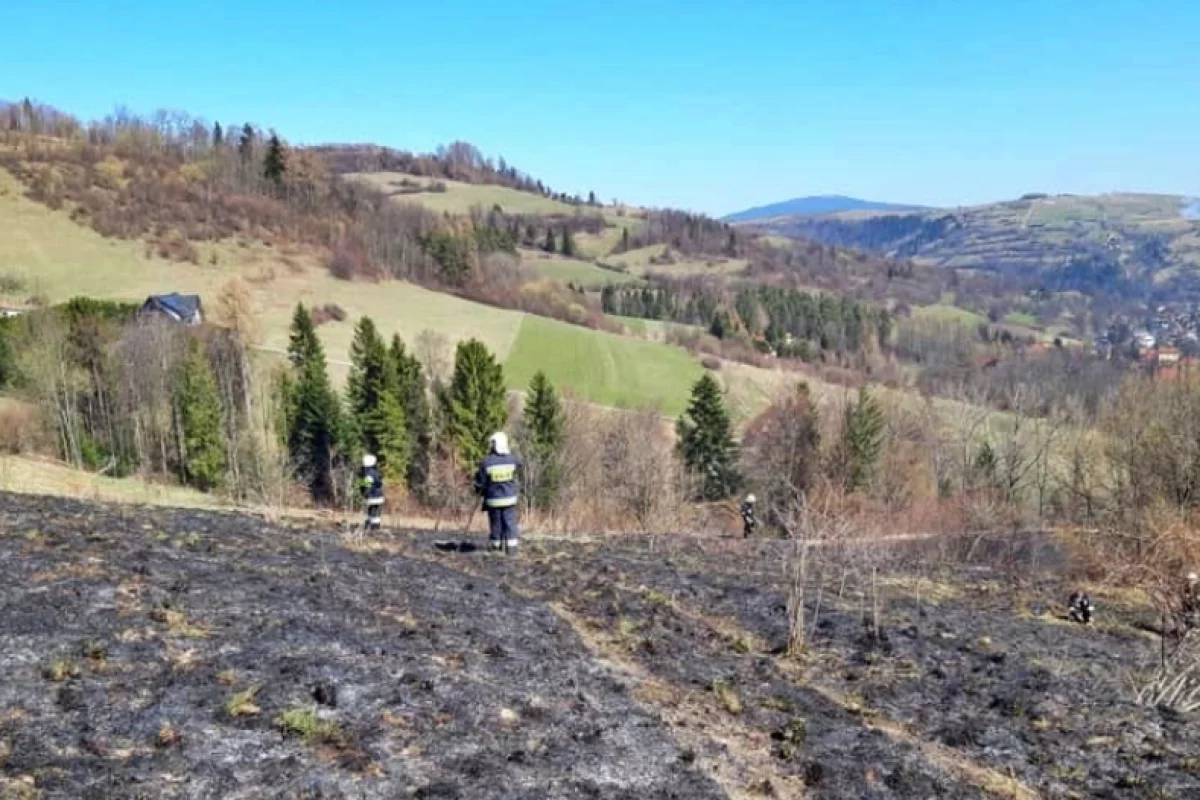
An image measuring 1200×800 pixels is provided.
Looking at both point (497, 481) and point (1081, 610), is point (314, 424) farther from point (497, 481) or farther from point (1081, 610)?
point (1081, 610)

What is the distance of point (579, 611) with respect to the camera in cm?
1147

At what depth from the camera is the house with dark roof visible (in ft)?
224

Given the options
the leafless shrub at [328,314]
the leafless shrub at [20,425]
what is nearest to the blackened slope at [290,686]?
the leafless shrub at [20,425]

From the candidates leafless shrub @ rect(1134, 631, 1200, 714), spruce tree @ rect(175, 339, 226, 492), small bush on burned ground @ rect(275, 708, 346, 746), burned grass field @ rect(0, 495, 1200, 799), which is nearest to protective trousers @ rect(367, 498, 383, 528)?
burned grass field @ rect(0, 495, 1200, 799)

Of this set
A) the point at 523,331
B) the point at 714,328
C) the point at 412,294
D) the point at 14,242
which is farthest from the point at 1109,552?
the point at 714,328

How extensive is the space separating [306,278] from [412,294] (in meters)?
10.6

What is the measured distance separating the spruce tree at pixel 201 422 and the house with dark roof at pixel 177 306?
645 inches

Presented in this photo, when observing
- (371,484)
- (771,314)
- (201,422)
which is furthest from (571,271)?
(371,484)

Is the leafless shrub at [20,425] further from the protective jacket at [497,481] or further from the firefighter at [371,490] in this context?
the protective jacket at [497,481]

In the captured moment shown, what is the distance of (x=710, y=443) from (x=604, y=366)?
78.4 feet

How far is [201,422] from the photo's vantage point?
50.8 meters

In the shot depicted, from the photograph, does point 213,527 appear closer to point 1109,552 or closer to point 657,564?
point 657,564

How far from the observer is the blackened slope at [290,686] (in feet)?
20.3

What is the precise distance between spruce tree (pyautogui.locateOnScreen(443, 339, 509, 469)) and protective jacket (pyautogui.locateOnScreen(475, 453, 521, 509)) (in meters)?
41.3
